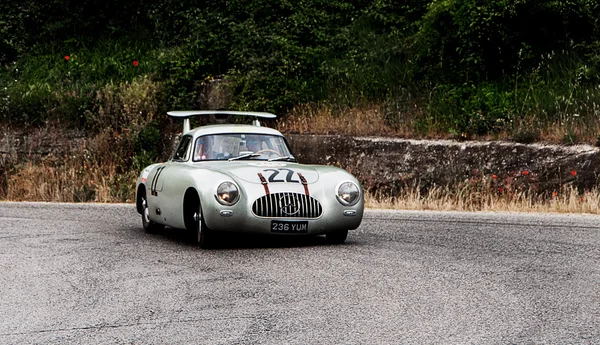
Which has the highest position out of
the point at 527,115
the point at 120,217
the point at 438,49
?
the point at 438,49

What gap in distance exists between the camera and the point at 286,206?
10703 millimetres

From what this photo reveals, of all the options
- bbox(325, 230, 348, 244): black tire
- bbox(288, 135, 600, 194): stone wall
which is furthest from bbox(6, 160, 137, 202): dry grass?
bbox(325, 230, 348, 244): black tire

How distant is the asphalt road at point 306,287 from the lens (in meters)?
6.45

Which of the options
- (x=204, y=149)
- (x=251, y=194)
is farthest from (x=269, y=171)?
(x=204, y=149)

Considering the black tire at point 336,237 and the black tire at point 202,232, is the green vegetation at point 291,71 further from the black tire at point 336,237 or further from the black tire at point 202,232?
the black tire at point 202,232

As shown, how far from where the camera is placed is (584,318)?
6867 mm

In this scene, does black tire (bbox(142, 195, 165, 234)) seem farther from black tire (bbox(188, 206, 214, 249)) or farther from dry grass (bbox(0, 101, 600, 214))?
dry grass (bbox(0, 101, 600, 214))

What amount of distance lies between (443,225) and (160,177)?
407cm

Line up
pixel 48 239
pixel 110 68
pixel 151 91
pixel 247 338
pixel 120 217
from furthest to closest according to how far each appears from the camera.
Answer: pixel 110 68
pixel 151 91
pixel 120 217
pixel 48 239
pixel 247 338

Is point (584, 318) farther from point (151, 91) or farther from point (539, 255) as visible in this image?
point (151, 91)

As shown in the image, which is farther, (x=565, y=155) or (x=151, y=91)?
(x=151, y=91)

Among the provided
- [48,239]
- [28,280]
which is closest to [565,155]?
[48,239]

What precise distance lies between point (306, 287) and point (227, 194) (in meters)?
2.63

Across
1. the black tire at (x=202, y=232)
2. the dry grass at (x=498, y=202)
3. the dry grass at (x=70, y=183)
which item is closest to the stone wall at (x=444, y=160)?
the dry grass at (x=498, y=202)
